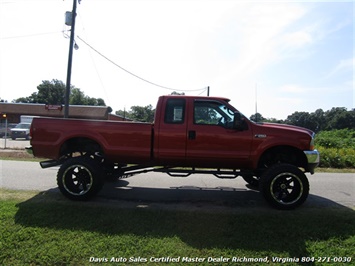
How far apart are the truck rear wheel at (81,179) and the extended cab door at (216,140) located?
6.39ft

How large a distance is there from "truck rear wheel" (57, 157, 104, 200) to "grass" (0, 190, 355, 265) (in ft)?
0.97

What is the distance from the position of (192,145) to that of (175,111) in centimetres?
80

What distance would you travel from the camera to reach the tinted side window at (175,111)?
18.4 ft

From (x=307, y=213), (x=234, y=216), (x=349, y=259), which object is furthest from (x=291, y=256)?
(x=307, y=213)

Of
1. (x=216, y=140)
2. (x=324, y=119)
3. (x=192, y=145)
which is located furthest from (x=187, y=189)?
(x=324, y=119)

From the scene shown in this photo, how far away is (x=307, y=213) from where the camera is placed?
16.8 feet

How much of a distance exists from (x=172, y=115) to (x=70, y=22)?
36.1 ft

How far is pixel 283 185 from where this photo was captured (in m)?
5.37

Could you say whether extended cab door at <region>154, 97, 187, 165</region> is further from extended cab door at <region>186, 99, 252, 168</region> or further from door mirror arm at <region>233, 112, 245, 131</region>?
door mirror arm at <region>233, 112, 245, 131</region>

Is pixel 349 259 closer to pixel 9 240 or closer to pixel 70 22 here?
pixel 9 240

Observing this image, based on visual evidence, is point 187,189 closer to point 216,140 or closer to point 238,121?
point 216,140

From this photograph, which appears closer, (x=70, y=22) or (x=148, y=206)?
(x=148, y=206)

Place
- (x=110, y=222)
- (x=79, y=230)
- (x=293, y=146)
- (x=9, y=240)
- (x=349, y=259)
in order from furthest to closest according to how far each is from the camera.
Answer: (x=293, y=146)
(x=110, y=222)
(x=79, y=230)
(x=9, y=240)
(x=349, y=259)

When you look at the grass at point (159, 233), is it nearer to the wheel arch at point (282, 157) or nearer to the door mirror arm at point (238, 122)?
the wheel arch at point (282, 157)
